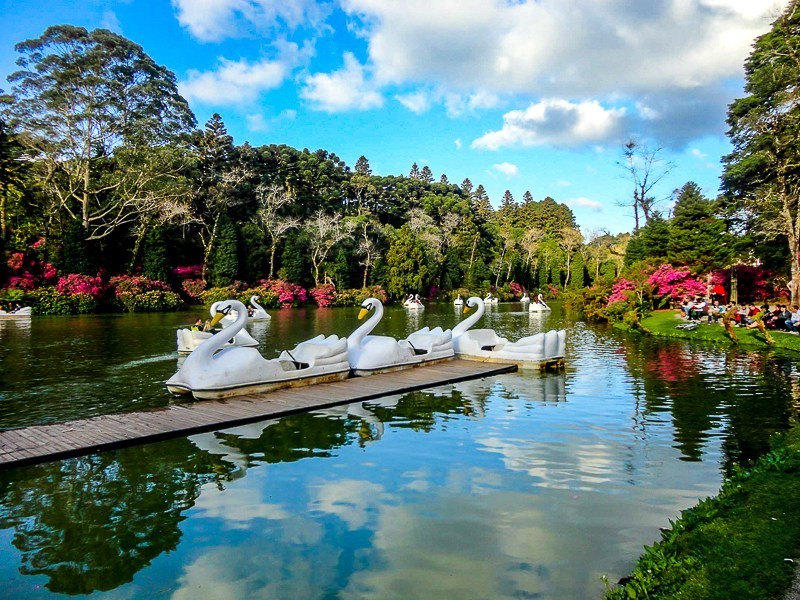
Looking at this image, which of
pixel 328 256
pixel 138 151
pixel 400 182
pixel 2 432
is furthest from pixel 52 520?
pixel 400 182

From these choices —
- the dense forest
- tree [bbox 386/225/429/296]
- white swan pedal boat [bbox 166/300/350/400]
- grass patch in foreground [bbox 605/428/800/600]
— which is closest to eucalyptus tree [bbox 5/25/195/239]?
the dense forest

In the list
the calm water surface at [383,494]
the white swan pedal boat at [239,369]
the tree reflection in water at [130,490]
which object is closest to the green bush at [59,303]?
the calm water surface at [383,494]

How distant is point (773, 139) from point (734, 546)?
82.8ft

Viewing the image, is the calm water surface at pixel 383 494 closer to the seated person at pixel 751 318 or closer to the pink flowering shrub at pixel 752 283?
the seated person at pixel 751 318

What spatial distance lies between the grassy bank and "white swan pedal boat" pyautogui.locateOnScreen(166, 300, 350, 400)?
692 cm

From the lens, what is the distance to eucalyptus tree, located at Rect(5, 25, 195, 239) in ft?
102

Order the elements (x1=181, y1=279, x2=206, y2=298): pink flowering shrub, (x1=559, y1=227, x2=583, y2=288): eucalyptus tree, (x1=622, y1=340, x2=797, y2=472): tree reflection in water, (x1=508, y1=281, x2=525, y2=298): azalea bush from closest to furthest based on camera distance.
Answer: (x1=622, y1=340, x2=797, y2=472): tree reflection in water
(x1=181, y1=279, x2=206, y2=298): pink flowering shrub
(x1=508, y1=281, x2=525, y2=298): azalea bush
(x1=559, y1=227, x2=583, y2=288): eucalyptus tree

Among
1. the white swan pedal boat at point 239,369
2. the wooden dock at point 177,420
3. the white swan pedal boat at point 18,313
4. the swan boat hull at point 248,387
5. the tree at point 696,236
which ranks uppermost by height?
the tree at point 696,236

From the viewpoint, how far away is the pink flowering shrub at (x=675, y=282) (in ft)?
96.2

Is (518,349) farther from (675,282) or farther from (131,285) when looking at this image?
(131,285)

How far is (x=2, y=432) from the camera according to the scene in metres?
7.02

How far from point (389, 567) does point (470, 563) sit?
25.1 inches

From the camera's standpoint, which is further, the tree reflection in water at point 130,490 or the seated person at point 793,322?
the seated person at point 793,322

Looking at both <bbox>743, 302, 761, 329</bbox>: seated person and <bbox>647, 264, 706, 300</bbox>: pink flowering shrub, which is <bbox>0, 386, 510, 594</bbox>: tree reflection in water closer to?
<bbox>743, 302, 761, 329</bbox>: seated person
